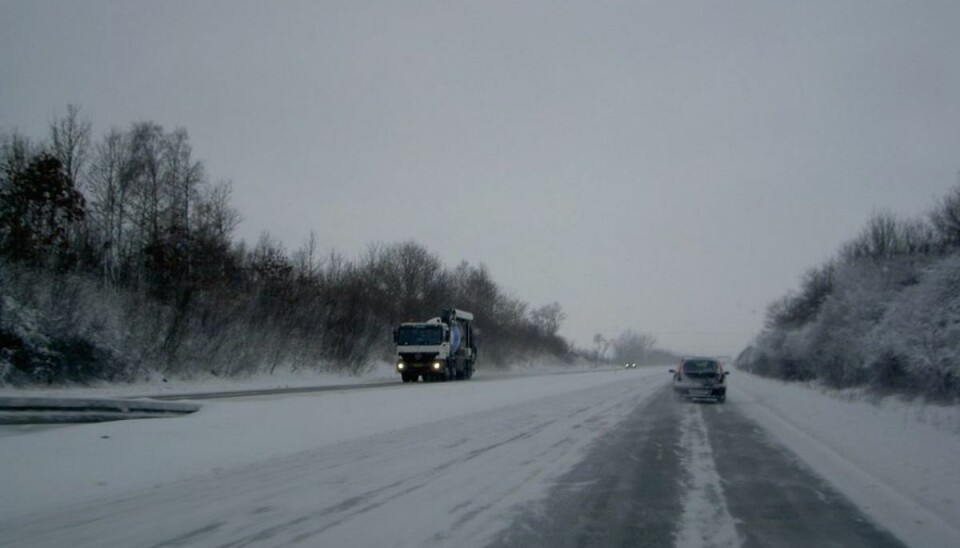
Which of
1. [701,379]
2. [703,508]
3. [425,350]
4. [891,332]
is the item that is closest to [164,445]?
[703,508]

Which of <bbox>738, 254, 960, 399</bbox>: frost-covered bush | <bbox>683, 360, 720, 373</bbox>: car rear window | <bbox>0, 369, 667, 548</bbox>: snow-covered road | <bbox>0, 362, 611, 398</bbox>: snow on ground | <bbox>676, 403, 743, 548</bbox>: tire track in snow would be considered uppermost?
<bbox>738, 254, 960, 399</bbox>: frost-covered bush

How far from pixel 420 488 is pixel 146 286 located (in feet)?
107

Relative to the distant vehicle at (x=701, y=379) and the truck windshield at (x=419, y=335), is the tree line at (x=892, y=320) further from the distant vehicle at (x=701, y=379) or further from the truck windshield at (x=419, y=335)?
the truck windshield at (x=419, y=335)

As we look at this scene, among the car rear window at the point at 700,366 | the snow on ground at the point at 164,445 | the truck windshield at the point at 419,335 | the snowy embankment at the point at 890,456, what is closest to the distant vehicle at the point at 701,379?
the car rear window at the point at 700,366

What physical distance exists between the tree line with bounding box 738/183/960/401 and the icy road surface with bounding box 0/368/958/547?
39.3 ft

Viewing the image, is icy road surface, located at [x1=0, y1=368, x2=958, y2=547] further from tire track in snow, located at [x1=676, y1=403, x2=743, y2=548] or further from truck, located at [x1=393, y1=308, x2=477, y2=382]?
truck, located at [x1=393, y1=308, x2=477, y2=382]

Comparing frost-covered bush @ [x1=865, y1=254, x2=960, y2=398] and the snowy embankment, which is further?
frost-covered bush @ [x1=865, y1=254, x2=960, y2=398]

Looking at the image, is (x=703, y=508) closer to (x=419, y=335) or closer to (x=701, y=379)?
(x=701, y=379)

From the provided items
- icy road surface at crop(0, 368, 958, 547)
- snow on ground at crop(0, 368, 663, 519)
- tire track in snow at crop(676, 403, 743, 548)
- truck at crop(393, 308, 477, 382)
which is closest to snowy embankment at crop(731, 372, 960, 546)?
icy road surface at crop(0, 368, 958, 547)

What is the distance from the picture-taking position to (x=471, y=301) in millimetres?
100750

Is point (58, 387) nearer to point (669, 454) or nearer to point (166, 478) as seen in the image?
point (166, 478)

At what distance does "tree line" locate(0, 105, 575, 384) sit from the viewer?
3056cm

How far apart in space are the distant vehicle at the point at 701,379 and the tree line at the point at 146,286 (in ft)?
74.3

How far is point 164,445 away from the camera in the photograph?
13820mm
